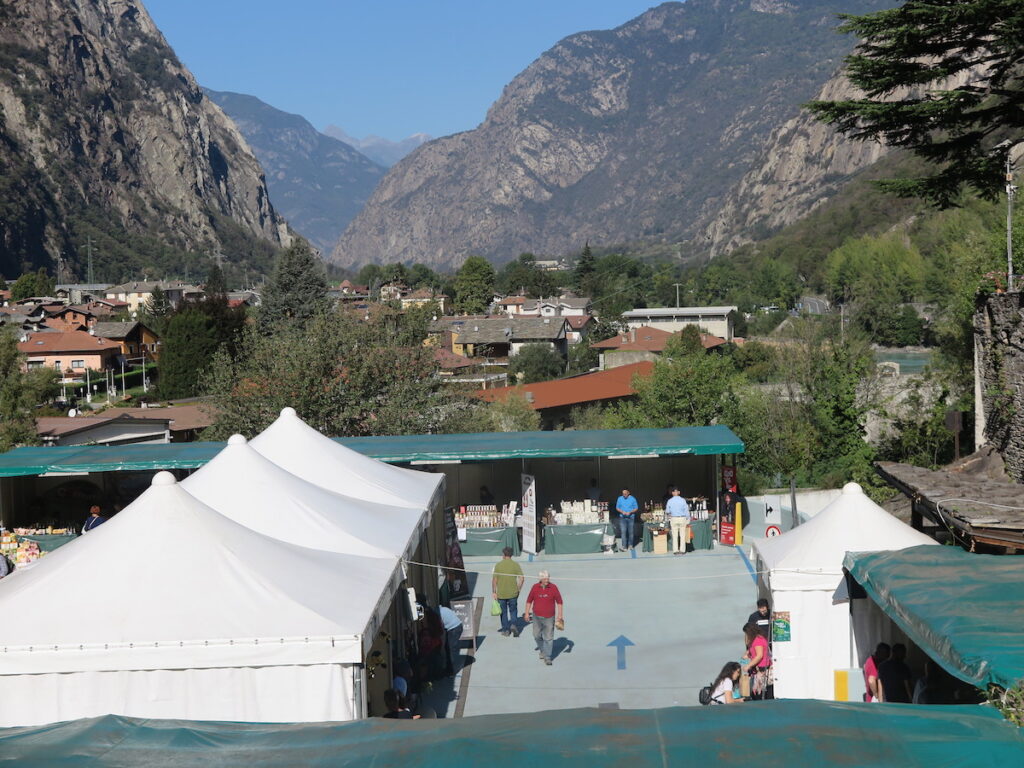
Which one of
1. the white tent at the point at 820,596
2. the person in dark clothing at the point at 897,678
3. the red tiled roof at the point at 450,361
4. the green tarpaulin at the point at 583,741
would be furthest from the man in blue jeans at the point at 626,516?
the red tiled roof at the point at 450,361

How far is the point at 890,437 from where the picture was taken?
3188cm

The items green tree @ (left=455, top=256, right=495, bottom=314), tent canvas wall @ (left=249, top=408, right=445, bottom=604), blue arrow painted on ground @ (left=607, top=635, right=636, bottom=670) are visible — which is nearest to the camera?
blue arrow painted on ground @ (left=607, top=635, right=636, bottom=670)

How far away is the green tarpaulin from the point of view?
607cm

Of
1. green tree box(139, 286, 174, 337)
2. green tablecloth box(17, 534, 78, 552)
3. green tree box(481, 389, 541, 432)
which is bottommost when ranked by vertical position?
green tablecloth box(17, 534, 78, 552)

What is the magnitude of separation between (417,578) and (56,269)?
191730mm

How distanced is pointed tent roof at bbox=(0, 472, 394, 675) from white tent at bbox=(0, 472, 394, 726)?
0.04ft

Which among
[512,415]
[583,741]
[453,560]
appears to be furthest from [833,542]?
[512,415]

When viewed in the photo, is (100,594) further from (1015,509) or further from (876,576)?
(1015,509)

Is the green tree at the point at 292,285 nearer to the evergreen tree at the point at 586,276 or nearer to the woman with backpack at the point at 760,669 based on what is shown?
the woman with backpack at the point at 760,669

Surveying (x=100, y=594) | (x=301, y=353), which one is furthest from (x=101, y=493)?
(x=100, y=594)

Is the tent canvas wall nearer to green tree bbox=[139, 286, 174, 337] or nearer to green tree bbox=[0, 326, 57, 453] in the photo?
green tree bbox=[0, 326, 57, 453]

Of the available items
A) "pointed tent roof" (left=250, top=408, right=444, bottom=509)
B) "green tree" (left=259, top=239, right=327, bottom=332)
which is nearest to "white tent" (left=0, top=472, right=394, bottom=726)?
"pointed tent roof" (left=250, top=408, right=444, bottom=509)

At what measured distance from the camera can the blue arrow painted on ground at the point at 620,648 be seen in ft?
43.7

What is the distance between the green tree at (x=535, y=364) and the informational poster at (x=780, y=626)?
197ft
